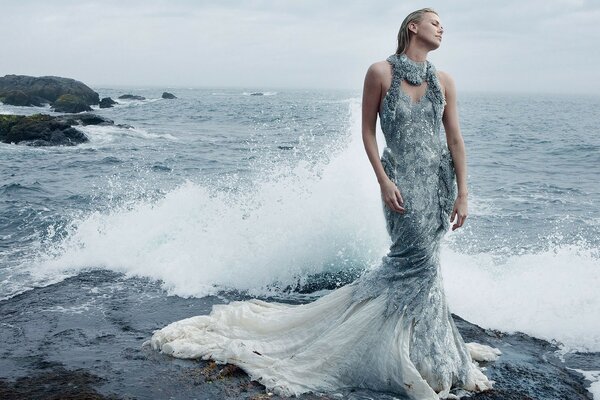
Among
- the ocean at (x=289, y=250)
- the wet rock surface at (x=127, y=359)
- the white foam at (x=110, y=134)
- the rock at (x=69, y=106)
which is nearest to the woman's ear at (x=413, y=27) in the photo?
the wet rock surface at (x=127, y=359)

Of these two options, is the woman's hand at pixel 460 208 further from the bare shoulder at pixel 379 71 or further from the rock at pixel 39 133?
the rock at pixel 39 133

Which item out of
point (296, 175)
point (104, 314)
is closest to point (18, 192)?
point (296, 175)

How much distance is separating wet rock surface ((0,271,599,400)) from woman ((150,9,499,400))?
0.63 ft

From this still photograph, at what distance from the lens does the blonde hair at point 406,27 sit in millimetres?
4625

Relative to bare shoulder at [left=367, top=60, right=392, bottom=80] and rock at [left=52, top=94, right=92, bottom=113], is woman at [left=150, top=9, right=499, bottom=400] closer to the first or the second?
bare shoulder at [left=367, top=60, right=392, bottom=80]

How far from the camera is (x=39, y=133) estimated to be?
31.7 meters

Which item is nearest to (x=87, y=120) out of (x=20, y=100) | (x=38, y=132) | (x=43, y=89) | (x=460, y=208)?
(x=38, y=132)

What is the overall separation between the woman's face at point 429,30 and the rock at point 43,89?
6135 centimetres

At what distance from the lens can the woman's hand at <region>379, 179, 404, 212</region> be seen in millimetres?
4633

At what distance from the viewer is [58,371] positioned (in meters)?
5.09

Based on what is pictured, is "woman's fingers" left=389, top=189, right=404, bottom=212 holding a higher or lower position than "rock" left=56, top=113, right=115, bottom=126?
higher

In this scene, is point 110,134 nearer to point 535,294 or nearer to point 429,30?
point 535,294

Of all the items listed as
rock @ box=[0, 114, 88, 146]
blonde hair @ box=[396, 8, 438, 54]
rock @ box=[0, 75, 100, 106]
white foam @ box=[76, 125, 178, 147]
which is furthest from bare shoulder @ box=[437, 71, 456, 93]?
rock @ box=[0, 75, 100, 106]

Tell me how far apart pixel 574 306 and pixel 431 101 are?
3.78 meters
